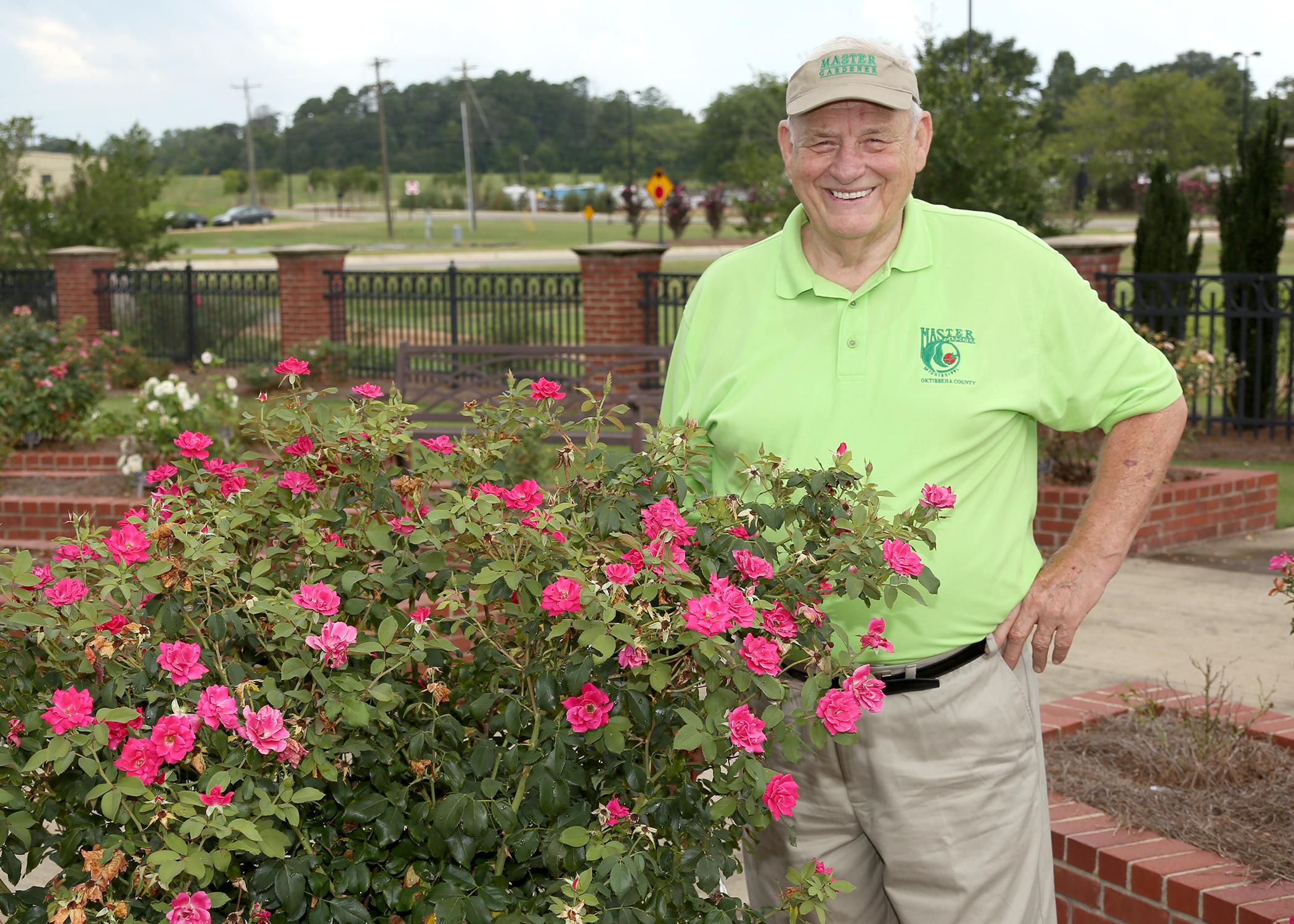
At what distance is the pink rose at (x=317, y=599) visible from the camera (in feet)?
6.32

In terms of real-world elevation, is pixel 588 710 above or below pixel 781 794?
above

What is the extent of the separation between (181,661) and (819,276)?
124cm

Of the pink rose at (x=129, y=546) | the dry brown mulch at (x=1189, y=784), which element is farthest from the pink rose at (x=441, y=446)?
the dry brown mulch at (x=1189, y=784)

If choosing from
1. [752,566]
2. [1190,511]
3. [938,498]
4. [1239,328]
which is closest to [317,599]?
[752,566]

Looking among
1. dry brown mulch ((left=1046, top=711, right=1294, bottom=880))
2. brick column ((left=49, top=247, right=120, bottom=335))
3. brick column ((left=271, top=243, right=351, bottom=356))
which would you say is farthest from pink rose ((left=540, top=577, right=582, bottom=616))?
brick column ((left=49, top=247, right=120, bottom=335))

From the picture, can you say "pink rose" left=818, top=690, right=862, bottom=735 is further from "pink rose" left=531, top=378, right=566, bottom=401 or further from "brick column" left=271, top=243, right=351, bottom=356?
"brick column" left=271, top=243, right=351, bottom=356

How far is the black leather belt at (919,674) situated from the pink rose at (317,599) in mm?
770

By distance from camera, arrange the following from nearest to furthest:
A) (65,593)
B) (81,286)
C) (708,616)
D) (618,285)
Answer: (708,616)
(65,593)
(618,285)
(81,286)

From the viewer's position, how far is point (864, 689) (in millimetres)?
1863

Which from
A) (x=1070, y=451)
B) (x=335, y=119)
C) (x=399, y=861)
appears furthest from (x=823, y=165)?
(x=335, y=119)

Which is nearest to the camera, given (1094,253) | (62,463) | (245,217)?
(62,463)

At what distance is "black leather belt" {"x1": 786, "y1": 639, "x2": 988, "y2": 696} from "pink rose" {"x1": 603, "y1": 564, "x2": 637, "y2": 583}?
475 millimetres

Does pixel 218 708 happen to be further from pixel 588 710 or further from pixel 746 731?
pixel 746 731

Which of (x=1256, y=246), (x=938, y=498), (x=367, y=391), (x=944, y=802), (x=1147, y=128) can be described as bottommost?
(x=944, y=802)
